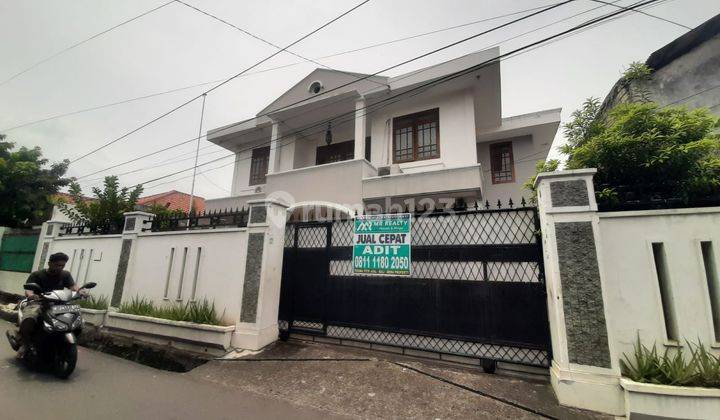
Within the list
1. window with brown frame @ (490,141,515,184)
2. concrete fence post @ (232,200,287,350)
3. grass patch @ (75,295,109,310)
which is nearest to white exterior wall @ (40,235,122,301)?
grass patch @ (75,295,109,310)

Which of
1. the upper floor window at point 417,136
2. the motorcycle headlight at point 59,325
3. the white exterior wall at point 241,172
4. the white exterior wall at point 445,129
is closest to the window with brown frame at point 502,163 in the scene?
the white exterior wall at point 445,129

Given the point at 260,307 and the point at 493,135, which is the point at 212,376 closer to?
the point at 260,307

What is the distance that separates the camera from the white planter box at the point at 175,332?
188 inches

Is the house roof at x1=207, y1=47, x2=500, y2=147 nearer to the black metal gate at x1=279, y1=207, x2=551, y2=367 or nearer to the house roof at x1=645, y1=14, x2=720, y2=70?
the house roof at x1=645, y1=14, x2=720, y2=70

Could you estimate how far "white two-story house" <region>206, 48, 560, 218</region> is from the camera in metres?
7.70

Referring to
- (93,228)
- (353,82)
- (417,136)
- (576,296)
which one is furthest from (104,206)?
(576,296)

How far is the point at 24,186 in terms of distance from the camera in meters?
10.5

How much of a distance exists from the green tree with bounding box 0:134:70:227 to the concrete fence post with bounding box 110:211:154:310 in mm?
7524

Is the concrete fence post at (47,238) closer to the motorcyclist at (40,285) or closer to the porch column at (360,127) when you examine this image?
the motorcyclist at (40,285)

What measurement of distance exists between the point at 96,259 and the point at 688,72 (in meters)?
14.0

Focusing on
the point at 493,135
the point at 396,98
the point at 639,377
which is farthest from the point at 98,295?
the point at 493,135

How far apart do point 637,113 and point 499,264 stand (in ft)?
8.32

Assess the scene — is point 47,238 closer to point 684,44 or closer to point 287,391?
point 287,391

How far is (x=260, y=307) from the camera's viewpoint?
15.7 ft
